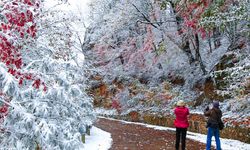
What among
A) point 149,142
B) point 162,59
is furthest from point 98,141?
point 162,59

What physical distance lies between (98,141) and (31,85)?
8.19 m

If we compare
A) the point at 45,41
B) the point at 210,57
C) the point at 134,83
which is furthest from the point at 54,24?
the point at 134,83

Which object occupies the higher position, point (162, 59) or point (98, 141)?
point (162, 59)

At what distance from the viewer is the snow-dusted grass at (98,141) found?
14625 mm

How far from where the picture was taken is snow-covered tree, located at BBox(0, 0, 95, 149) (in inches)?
260

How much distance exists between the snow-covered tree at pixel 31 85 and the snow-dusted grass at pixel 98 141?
3667 mm

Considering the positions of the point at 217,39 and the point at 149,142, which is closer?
the point at 149,142

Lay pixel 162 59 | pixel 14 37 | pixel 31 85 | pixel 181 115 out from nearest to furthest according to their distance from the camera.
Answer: pixel 14 37
pixel 31 85
pixel 181 115
pixel 162 59

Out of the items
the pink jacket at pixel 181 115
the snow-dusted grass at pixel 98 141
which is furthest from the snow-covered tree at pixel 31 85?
the snow-dusted grass at pixel 98 141

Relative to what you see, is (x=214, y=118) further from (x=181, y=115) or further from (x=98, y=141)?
(x=98, y=141)

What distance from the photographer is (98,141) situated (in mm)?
16266

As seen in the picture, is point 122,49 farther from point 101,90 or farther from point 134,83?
point 101,90

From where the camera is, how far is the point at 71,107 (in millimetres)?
11836

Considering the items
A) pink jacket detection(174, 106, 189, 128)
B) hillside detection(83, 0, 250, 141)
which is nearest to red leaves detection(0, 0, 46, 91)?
pink jacket detection(174, 106, 189, 128)
